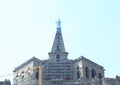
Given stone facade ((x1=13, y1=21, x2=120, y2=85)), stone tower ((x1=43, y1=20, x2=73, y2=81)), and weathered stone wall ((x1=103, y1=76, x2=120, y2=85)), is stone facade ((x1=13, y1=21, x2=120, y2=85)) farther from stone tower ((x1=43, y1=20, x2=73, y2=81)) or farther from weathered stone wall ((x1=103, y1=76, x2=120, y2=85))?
weathered stone wall ((x1=103, y1=76, x2=120, y2=85))

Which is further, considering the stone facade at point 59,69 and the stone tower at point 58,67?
the stone tower at point 58,67

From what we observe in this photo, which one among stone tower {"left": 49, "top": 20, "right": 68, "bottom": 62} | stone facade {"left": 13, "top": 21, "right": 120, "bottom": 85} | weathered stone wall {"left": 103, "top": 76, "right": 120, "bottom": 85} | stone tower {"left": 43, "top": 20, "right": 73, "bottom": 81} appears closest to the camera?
weathered stone wall {"left": 103, "top": 76, "right": 120, "bottom": 85}

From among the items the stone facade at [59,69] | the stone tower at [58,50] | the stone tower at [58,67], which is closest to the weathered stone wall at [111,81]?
the stone facade at [59,69]

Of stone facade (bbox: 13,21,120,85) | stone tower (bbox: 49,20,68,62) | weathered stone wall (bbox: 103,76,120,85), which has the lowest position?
Result: weathered stone wall (bbox: 103,76,120,85)

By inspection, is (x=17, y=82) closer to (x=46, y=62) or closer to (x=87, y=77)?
(x=46, y=62)

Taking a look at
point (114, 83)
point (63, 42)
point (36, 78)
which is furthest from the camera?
point (63, 42)

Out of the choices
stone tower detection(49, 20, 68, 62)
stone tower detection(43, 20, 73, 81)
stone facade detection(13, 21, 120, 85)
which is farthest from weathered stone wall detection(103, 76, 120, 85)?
stone tower detection(49, 20, 68, 62)

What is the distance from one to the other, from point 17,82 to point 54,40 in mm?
13957

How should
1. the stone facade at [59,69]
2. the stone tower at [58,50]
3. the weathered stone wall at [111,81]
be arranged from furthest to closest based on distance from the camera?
the stone tower at [58,50]
the stone facade at [59,69]
the weathered stone wall at [111,81]

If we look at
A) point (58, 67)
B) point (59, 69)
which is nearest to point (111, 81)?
point (59, 69)

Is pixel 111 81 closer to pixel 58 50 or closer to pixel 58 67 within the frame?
pixel 58 67

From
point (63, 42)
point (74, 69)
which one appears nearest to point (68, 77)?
point (74, 69)

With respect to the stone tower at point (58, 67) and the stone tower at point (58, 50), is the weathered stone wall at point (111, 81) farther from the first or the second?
the stone tower at point (58, 50)

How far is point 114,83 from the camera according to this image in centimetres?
11725
